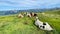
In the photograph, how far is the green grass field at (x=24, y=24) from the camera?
152cm

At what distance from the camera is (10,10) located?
5.21ft

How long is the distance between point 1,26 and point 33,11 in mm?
429

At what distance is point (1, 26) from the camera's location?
1.52 metres

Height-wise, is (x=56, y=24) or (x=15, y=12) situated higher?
(x=15, y=12)

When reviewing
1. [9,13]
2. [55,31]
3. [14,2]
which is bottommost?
[55,31]

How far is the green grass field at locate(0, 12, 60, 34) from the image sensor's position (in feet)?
4.98

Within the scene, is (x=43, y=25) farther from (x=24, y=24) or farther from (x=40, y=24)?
(x=24, y=24)

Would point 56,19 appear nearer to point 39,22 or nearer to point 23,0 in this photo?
point 39,22

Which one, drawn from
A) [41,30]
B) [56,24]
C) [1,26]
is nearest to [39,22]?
[41,30]

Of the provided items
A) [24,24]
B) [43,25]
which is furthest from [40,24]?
[24,24]

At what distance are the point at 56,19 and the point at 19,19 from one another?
0.46m

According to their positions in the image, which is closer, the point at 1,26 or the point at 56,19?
the point at 1,26

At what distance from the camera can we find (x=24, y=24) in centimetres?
157

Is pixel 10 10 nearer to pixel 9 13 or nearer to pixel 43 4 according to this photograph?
pixel 9 13
